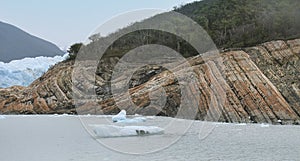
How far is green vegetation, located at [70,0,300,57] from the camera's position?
133ft

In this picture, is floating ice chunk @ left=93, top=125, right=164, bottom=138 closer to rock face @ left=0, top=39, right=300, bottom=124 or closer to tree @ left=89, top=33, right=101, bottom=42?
rock face @ left=0, top=39, right=300, bottom=124

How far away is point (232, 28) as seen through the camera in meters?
50.7

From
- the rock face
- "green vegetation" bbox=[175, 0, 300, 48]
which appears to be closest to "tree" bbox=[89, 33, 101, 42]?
"green vegetation" bbox=[175, 0, 300, 48]

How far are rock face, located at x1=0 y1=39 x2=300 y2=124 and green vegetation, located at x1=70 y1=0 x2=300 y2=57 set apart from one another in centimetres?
437

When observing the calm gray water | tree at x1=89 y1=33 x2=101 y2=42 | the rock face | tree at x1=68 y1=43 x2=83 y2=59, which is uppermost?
tree at x1=89 y1=33 x2=101 y2=42

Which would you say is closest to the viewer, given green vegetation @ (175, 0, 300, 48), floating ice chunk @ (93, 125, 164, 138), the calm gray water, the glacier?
the calm gray water

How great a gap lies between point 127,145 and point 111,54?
36823mm

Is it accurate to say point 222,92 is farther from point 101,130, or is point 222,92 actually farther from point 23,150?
point 23,150

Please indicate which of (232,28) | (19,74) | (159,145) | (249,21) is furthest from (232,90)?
(19,74)

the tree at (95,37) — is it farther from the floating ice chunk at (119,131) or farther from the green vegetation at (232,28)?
the floating ice chunk at (119,131)

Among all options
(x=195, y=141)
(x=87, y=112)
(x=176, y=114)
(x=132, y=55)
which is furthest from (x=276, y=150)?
(x=132, y=55)

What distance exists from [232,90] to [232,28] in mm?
22337

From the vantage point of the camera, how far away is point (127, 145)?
15.8 meters

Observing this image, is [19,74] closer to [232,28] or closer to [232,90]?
[232,28]
